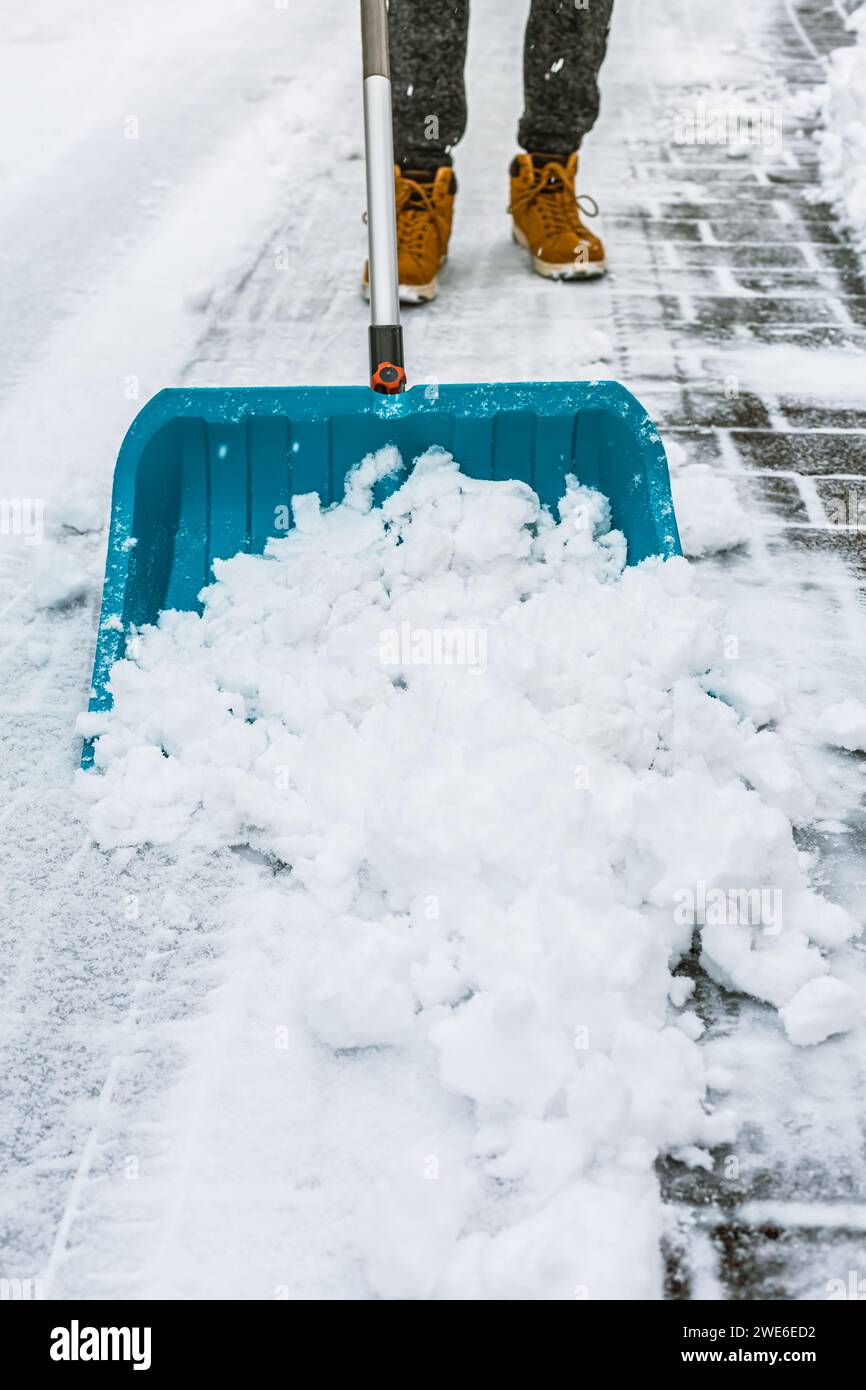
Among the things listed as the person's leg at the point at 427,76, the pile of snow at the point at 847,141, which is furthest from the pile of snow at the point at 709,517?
the pile of snow at the point at 847,141

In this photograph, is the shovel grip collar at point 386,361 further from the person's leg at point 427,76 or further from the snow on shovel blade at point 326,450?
the person's leg at point 427,76

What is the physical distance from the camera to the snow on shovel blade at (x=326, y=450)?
2.09 m

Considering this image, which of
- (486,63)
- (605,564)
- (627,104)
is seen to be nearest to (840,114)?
(627,104)

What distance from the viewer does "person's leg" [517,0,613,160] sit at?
336 centimetres

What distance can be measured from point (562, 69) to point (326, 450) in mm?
1953

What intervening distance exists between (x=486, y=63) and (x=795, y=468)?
170 inches

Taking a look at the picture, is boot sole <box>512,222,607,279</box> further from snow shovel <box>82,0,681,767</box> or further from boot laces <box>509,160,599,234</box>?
snow shovel <box>82,0,681,767</box>

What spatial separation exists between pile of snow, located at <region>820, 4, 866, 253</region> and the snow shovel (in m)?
2.24

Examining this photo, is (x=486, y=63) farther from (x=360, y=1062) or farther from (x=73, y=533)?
(x=360, y=1062)

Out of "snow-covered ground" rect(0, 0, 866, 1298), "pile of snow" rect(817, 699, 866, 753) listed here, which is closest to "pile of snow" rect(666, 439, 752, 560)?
"snow-covered ground" rect(0, 0, 866, 1298)

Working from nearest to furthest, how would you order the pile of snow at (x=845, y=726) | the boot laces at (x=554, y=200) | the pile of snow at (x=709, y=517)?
the pile of snow at (x=845, y=726) → the pile of snow at (x=709, y=517) → the boot laces at (x=554, y=200)

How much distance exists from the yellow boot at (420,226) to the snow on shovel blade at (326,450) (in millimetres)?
1441

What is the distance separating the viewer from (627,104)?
18.0ft
